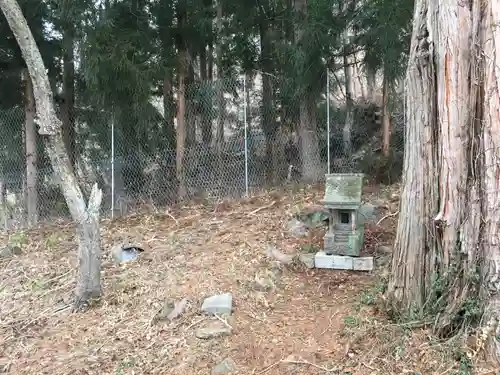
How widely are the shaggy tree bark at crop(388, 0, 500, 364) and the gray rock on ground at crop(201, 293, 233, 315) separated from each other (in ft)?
4.21

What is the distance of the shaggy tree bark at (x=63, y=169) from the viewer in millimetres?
4031

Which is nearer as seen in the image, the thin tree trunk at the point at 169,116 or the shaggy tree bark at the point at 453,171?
the shaggy tree bark at the point at 453,171

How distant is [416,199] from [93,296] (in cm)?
280

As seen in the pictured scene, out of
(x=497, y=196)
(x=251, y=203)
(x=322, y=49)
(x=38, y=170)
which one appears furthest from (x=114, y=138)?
(x=497, y=196)

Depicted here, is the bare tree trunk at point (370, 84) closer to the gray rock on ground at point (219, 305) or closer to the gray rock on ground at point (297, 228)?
the gray rock on ground at point (297, 228)

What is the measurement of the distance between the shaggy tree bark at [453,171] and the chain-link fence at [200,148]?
3.89 metres

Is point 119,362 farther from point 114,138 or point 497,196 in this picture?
point 114,138

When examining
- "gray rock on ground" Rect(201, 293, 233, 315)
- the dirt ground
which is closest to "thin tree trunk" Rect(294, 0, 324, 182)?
the dirt ground

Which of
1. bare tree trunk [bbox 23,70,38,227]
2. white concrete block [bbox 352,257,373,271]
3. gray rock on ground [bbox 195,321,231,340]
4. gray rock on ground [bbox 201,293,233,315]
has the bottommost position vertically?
gray rock on ground [bbox 195,321,231,340]

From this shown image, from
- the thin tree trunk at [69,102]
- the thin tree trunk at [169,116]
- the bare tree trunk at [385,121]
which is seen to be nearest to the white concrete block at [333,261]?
the bare tree trunk at [385,121]

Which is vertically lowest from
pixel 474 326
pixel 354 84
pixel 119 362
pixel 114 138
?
pixel 119 362

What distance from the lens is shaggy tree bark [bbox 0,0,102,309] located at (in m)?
→ 4.03

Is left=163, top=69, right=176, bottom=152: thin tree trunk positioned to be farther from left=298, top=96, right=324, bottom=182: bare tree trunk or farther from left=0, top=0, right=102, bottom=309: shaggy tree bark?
left=0, top=0, right=102, bottom=309: shaggy tree bark

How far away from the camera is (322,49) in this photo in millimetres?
6656
